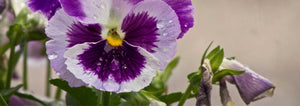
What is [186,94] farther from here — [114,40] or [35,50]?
[35,50]

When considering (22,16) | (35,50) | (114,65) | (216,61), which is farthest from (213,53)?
(35,50)

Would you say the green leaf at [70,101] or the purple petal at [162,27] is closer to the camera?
the purple petal at [162,27]

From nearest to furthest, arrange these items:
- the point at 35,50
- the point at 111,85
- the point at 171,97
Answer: the point at 111,85 < the point at 171,97 < the point at 35,50

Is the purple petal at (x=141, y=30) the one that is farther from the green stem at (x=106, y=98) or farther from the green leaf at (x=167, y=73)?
the green leaf at (x=167, y=73)

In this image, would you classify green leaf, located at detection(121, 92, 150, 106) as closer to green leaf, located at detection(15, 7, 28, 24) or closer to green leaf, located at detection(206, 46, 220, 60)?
green leaf, located at detection(206, 46, 220, 60)

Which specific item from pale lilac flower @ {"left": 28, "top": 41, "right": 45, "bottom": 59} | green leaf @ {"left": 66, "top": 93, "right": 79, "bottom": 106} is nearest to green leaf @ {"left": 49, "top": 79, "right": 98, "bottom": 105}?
green leaf @ {"left": 66, "top": 93, "right": 79, "bottom": 106}

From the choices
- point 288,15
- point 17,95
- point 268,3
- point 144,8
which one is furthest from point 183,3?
point 268,3

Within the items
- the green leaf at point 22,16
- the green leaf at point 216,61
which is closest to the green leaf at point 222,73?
the green leaf at point 216,61

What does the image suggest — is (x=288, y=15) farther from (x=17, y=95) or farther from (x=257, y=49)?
(x=17, y=95)
